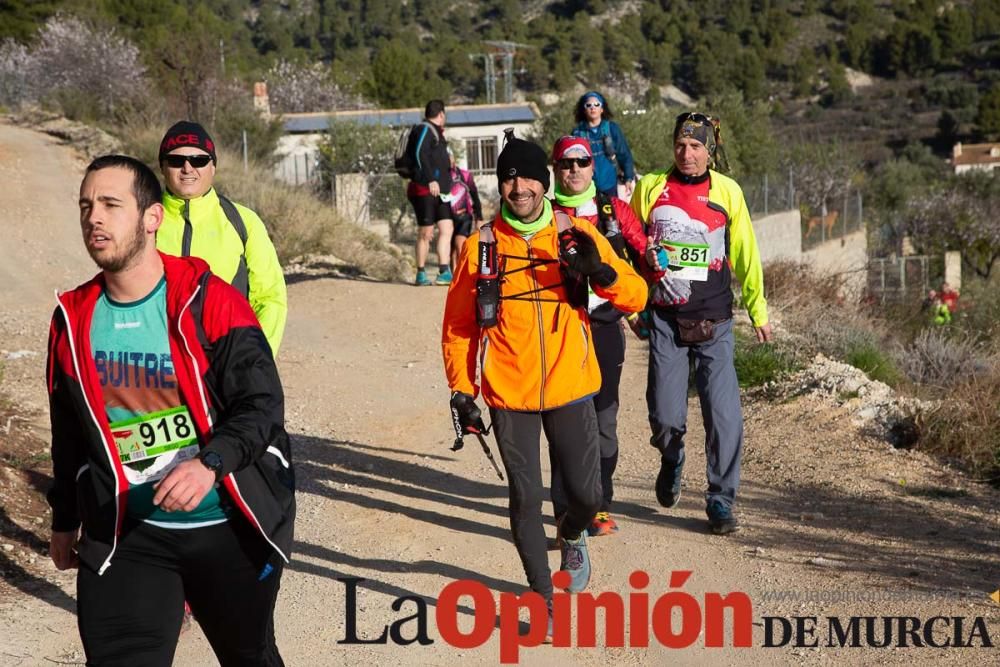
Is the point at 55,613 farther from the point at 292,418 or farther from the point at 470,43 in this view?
the point at 470,43

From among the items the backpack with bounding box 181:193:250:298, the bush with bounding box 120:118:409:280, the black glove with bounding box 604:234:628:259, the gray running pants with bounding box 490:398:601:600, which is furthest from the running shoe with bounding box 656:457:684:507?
the bush with bounding box 120:118:409:280

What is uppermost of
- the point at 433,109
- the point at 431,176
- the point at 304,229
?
the point at 433,109

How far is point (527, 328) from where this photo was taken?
4980mm

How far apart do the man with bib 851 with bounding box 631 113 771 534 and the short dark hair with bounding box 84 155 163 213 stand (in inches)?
129

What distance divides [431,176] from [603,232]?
676 cm

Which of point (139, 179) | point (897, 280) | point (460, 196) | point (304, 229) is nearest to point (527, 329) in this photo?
point (139, 179)

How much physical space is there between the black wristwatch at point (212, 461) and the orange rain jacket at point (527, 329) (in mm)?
1988

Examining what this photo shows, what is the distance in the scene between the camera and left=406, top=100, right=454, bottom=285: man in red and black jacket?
482 inches

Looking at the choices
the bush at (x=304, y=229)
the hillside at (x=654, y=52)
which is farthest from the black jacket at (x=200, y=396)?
the hillside at (x=654, y=52)

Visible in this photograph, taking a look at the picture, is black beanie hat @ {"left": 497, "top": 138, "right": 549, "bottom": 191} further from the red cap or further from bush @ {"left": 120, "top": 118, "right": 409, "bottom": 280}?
bush @ {"left": 120, "top": 118, "right": 409, "bottom": 280}

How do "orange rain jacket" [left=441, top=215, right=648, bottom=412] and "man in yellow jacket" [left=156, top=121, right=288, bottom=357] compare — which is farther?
"man in yellow jacket" [left=156, top=121, right=288, bottom=357]

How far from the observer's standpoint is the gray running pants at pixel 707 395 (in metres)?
6.36

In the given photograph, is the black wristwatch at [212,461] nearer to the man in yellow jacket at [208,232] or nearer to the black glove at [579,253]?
the man in yellow jacket at [208,232]

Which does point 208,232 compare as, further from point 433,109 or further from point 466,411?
point 433,109
